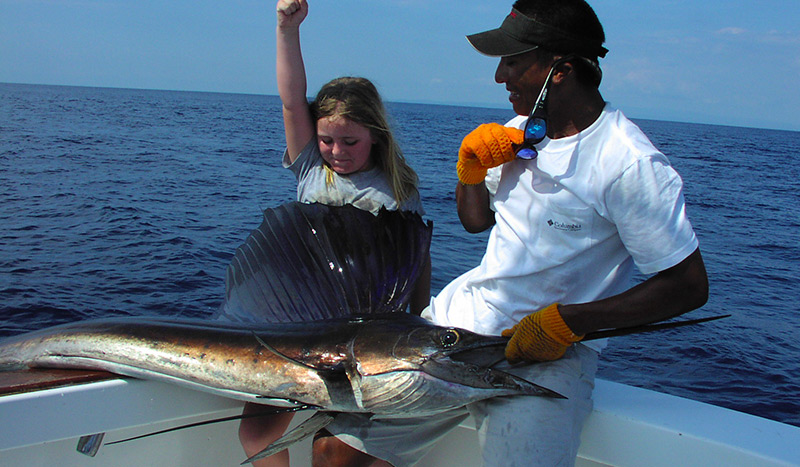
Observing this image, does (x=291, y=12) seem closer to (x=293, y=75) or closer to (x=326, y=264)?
(x=293, y=75)

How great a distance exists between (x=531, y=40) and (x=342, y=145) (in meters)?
0.90

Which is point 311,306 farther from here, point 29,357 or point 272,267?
point 29,357

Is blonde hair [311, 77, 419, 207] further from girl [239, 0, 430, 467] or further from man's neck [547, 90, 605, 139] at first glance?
man's neck [547, 90, 605, 139]

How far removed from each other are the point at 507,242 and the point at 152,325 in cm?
105

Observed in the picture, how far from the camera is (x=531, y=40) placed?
1.60 m

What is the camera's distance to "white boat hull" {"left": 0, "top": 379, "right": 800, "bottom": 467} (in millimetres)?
1524

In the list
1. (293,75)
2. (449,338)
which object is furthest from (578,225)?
(293,75)

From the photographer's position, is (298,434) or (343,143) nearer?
(298,434)

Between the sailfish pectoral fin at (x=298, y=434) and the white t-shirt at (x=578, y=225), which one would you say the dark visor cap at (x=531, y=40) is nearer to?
the white t-shirt at (x=578, y=225)

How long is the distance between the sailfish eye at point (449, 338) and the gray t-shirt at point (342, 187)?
0.79 meters

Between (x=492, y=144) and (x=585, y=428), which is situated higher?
(x=492, y=144)

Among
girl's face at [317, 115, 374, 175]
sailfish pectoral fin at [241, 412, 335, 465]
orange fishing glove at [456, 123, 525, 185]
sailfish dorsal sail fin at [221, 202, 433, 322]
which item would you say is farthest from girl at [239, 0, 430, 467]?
sailfish pectoral fin at [241, 412, 335, 465]

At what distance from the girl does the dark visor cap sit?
73cm

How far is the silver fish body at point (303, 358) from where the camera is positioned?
58.5 inches
